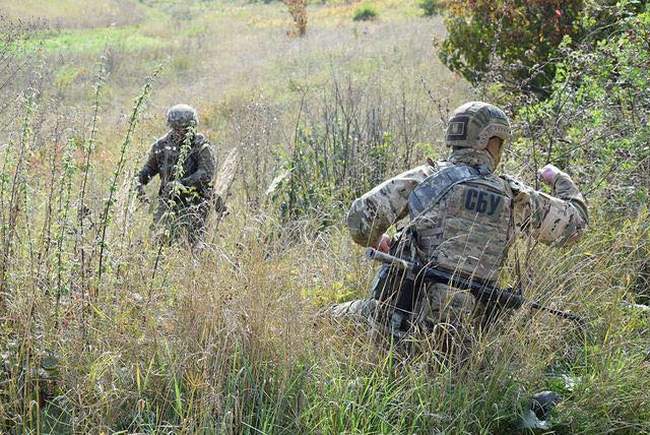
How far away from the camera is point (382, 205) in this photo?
11.9ft

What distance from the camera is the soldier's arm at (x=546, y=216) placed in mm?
3730

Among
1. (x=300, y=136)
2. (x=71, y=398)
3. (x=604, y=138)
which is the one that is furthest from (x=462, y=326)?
(x=300, y=136)

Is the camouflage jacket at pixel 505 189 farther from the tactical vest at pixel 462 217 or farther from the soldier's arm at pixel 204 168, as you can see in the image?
the soldier's arm at pixel 204 168

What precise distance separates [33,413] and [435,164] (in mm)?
2055

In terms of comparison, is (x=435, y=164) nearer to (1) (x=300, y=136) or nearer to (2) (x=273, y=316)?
(2) (x=273, y=316)

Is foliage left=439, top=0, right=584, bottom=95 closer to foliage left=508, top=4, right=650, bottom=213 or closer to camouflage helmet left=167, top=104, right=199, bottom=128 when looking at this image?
foliage left=508, top=4, right=650, bottom=213

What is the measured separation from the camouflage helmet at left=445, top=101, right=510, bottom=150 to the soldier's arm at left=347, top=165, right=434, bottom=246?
0.21 meters

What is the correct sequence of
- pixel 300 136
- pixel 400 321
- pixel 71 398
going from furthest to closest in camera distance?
pixel 300 136 → pixel 400 321 → pixel 71 398

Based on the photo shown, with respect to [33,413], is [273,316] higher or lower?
higher

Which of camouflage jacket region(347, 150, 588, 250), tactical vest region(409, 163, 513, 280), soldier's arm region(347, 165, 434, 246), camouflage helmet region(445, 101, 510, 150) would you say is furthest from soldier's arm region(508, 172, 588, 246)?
soldier's arm region(347, 165, 434, 246)

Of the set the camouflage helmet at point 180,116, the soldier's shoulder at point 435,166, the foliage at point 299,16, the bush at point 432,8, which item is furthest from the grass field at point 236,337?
the bush at point 432,8

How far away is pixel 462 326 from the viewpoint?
330 cm

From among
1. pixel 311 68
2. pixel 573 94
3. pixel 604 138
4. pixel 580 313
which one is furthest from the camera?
pixel 311 68

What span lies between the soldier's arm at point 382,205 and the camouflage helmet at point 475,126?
0.21 metres
